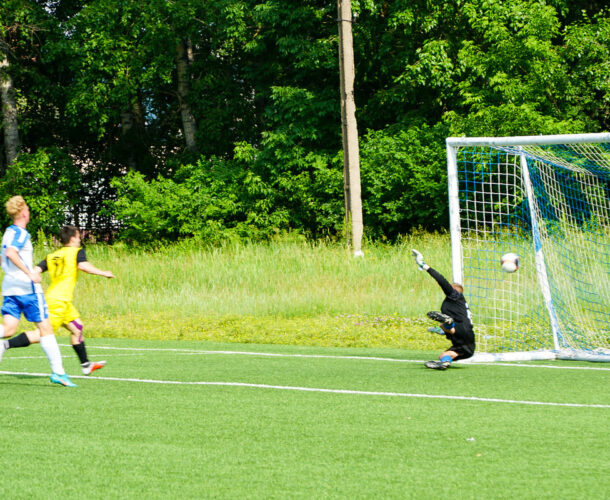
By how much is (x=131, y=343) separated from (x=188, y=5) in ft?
63.9

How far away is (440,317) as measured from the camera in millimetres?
9070

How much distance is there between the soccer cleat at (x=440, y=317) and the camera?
9.00 metres

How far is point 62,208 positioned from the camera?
3331 cm

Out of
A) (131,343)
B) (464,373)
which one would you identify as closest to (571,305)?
(464,373)

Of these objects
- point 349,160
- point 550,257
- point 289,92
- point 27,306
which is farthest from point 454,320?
point 289,92

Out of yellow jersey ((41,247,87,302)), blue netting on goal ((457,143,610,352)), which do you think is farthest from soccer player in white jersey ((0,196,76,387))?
blue netting on goal ((457,143,610,352))

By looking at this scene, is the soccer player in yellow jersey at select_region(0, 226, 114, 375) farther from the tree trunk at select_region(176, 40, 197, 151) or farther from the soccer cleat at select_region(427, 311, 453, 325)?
the tree trunk at select_region(176, 40, 197, 151)

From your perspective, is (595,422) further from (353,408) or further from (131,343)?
(131,343)

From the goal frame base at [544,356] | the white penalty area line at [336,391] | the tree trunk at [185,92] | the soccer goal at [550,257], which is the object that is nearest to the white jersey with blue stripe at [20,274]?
the white penalty area line at [336,391]

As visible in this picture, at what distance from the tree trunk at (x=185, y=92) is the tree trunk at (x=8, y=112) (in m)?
6.39

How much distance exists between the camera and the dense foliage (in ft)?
83.0

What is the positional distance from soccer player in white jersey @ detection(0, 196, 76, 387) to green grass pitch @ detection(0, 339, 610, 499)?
0.50 m

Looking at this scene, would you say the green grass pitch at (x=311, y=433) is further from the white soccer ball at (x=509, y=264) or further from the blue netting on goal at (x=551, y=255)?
the blue netting on goal at (x=551, y=255)

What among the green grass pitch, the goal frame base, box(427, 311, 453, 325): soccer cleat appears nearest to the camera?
the green grass pitch
